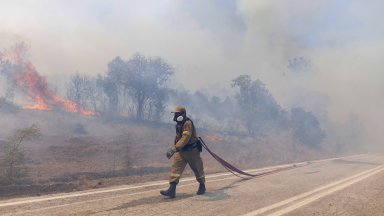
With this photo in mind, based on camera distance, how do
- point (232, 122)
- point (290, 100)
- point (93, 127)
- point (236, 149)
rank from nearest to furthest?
point (236, 149)
point (93, 127)
point (232, 122)
point (290, 100)

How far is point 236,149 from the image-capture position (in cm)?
3219

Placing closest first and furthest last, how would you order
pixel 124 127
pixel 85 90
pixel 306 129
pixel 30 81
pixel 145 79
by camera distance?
1. pixel 30 81
2. pixel 124 127
3. pixel 306 129
4. pixel 145 79
5. pixel 85 90

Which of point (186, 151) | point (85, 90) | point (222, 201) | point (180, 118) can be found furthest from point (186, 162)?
point (85, 90)

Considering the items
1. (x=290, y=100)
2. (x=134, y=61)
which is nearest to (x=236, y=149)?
(x=134, y=61)

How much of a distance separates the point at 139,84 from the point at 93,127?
9.88 metres

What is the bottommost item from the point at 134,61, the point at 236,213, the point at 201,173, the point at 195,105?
the point at 236,213

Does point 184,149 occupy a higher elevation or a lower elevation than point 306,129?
lower

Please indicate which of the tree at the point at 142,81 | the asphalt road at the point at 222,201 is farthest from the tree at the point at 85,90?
the asphalt road at the point at 222,201

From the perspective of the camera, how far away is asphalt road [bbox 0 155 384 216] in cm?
624

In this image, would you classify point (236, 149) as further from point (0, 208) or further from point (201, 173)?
point (0, 208)

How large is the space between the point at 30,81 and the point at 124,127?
34.5ft

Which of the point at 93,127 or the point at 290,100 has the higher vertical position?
the point at 290,100

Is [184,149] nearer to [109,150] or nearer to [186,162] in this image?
[186,162]

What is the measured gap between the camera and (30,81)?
33312 millimetres
